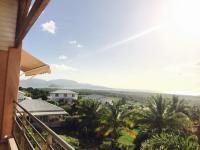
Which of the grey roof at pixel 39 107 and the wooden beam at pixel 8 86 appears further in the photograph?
the grey roof at pixel 39 107

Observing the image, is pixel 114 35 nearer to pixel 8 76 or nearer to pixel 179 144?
pixel 179 144

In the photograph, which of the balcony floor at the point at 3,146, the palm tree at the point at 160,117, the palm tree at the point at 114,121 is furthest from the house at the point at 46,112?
the balcony floor at the point at 3,146

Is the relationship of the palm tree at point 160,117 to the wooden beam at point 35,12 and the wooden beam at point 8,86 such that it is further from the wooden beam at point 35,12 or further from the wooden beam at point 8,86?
the wooden beam at point 35,12

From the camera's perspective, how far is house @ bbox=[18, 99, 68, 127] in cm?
2755

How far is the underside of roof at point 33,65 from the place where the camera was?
549 centimetres

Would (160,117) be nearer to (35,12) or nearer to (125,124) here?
(125,124)

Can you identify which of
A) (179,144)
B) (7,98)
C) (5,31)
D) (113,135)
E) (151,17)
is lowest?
(113,135)

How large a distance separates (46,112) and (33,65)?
23.9 m

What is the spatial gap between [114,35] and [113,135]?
28.3ft

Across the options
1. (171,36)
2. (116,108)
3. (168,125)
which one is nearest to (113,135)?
(116,108)

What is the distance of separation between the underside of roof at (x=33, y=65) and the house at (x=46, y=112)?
21.7 metres

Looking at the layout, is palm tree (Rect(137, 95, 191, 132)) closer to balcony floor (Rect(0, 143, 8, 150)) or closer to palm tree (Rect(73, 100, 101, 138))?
palm tree (Rect(73, 100, 101, 138))

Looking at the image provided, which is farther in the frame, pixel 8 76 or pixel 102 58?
pixel 102 58

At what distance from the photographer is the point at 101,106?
2684 centimetres
